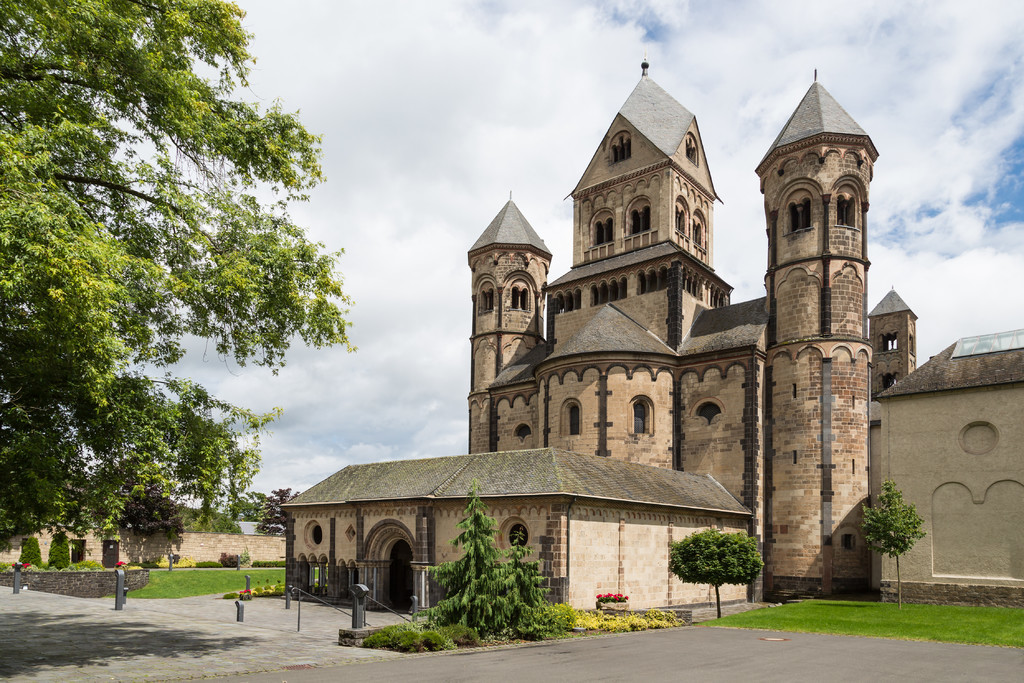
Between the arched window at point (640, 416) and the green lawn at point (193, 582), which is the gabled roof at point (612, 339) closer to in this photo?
the arched window at point (640, 416)

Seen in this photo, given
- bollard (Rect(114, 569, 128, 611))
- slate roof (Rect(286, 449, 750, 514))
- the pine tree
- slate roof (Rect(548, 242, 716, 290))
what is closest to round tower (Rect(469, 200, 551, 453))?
slate roof (Rect(548, 242, 716, 290))

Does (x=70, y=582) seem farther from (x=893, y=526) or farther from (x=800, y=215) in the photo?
(x=800, y=215)

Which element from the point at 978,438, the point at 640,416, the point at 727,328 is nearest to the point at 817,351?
the point at 727,328

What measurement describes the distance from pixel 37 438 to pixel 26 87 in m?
6.44

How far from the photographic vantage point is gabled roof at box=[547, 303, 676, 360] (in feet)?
127

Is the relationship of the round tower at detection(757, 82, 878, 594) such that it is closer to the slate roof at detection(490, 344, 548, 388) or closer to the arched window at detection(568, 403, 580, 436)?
the arched window at detection(568, 403, 580, 436)

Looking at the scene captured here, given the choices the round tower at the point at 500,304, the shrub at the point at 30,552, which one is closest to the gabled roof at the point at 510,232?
the round tower at the point at 500,304

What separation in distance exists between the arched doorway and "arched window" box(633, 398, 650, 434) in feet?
42.5

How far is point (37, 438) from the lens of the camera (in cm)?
1429

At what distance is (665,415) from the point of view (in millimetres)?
39281

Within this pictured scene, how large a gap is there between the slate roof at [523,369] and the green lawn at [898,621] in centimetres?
2049

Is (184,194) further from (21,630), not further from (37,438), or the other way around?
(21,630)

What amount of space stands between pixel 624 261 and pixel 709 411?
1043 centimetres

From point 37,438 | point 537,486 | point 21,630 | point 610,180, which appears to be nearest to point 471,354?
point 610,180
